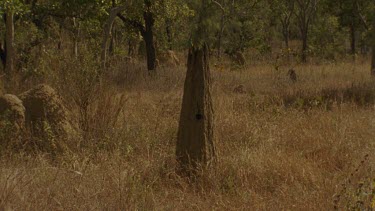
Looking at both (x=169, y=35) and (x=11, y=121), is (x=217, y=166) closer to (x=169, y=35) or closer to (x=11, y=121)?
(x=11, y=121)

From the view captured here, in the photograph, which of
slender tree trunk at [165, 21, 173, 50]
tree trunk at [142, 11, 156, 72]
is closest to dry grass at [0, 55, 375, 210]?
tree trunk at [142, 11, 156, 72]

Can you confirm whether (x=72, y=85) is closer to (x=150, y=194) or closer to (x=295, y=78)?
(x=150, y=194)

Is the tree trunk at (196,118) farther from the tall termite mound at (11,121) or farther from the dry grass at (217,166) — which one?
the tall termite mound at (11,121)

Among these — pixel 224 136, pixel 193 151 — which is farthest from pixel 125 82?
pixel 193 151

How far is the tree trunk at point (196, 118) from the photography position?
4418mm

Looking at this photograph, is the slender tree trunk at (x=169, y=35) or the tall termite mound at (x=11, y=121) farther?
the slender tree trunk at (x=169, y=35)

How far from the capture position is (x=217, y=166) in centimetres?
456

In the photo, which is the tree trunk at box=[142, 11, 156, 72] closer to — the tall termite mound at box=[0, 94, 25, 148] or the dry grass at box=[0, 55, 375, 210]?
the dry grass at box=[0, 55, 375, 210]

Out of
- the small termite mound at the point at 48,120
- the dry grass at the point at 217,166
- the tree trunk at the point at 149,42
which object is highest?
the tree trunk at the point at 149,42

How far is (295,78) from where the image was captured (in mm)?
11172

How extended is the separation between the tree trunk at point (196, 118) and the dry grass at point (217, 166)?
0.18 meters

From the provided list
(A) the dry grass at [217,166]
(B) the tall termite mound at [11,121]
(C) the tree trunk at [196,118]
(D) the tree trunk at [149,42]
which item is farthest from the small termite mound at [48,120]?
(D) the tree trunk at [149,42]

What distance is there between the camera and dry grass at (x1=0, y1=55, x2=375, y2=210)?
12.3 feet

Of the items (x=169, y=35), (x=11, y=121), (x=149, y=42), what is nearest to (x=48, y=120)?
(x=11, y=121)
